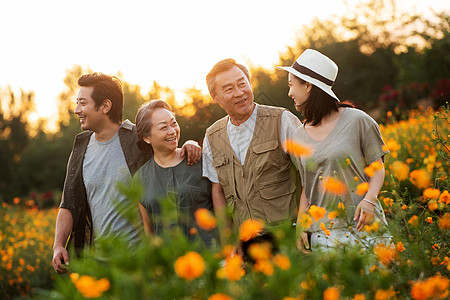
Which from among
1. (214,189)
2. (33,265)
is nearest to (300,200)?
(214,189)

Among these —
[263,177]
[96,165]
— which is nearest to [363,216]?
[263,177]

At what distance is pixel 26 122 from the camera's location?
2750 centimetres

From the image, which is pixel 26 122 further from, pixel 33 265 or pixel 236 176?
pixel 236 176

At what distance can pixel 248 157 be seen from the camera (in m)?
2.98

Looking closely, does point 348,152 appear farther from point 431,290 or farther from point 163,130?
point 431,290

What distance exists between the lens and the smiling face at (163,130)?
300 cm

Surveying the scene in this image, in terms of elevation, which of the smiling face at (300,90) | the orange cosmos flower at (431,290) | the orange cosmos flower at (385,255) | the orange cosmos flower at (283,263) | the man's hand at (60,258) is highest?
the smiling face at (300,90)

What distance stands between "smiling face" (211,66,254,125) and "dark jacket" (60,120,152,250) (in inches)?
28.8

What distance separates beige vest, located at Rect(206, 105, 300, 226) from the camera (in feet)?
9.50

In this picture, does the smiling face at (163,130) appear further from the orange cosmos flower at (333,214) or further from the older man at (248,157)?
the orange cosmos flower at (333,214)

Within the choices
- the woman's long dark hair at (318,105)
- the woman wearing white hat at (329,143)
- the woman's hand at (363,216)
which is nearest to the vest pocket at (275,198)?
the woman wearing white hat at (329,143)

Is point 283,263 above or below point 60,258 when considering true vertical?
above

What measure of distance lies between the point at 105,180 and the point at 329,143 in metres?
1.60

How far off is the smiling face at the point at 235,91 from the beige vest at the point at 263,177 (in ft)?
0.42
